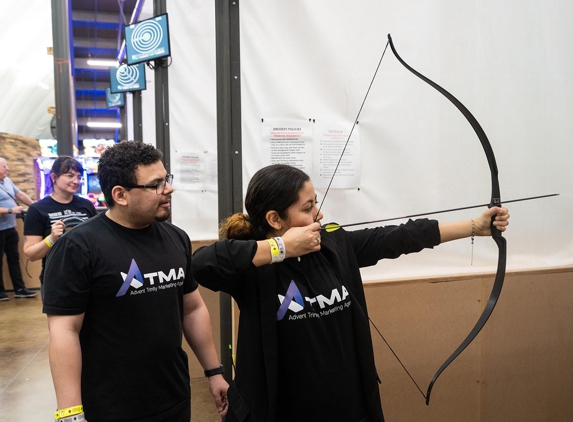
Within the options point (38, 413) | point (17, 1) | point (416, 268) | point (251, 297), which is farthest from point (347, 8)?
point (17, 1)

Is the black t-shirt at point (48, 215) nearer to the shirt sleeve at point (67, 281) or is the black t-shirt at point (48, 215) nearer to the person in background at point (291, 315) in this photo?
the shirt sleeve at point (67, 281)

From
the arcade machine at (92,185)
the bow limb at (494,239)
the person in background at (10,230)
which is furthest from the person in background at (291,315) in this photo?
the arcade machine at (92,185)

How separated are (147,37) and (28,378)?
2516 mm

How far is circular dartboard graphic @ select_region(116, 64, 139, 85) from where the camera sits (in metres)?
4.68

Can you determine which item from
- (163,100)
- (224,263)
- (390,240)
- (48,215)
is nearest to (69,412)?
(224,263)

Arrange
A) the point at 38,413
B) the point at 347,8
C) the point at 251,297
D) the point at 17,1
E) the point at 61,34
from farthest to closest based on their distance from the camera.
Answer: the point at 17,1 → the point at 61,34 → the point at 38,413 → the point at 347,8 → the point at 251,297

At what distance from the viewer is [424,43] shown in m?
2.17

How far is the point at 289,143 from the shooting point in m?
2.07

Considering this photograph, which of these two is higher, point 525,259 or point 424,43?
point 424,43

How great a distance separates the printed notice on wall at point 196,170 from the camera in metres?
3.36

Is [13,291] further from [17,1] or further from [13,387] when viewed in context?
[17,1]

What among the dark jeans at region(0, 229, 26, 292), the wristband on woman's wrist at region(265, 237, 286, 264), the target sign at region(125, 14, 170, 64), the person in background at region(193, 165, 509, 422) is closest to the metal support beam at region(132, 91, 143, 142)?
the dark jeans at region(0, 229, 26, 292)

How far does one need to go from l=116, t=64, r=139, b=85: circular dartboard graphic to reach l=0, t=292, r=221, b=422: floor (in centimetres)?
249

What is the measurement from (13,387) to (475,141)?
10.6ft
